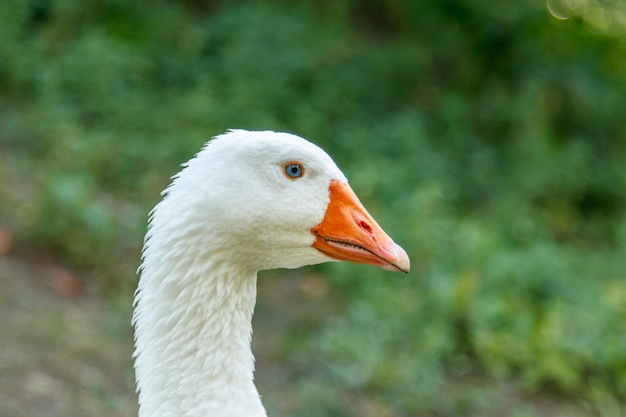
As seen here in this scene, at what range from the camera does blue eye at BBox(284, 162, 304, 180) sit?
9.16 feet

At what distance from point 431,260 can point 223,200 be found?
4529 mm

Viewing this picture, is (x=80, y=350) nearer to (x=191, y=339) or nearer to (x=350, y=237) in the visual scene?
(x=191, y=339)

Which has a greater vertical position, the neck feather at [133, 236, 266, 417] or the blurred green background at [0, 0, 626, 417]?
the blurred green background at [0, 0, 626, 417]

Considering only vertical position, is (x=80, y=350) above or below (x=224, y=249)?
Answer: above

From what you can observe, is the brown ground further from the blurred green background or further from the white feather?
the white feather

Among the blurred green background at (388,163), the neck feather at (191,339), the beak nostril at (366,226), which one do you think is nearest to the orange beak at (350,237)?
the beak nostril at (366,226)

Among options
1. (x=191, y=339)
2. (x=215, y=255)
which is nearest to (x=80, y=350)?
(x=191, y=339)

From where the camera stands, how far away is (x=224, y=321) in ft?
9.34

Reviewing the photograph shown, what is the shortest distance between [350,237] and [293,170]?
29 cm

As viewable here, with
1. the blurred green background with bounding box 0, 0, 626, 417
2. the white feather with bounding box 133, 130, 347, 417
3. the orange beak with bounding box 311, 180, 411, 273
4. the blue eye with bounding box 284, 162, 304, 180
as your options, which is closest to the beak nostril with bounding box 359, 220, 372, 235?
the orange beak with bounding box 311, 180, 411, 273

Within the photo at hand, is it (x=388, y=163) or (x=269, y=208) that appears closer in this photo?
(x=269, y=208)

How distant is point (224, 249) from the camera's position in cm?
279

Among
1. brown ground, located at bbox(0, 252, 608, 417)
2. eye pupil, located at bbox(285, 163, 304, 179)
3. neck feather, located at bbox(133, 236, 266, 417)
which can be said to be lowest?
neck feather, located at bbox(133, 236, 266, 417)

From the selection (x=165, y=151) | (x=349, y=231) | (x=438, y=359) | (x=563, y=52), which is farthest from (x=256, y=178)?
(x=563, y=52)
